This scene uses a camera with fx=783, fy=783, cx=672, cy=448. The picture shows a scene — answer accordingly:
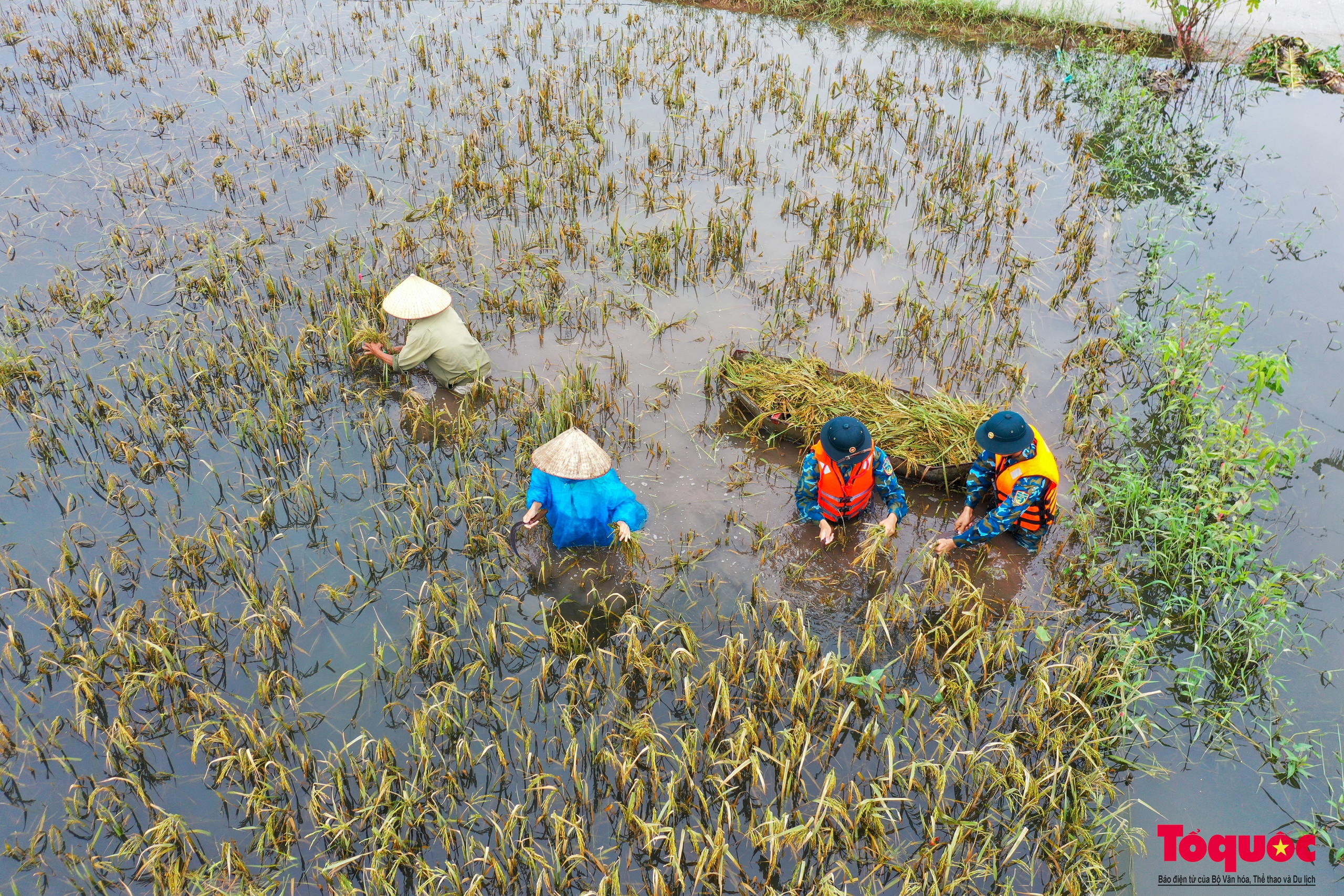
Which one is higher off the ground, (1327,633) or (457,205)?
(457,205)

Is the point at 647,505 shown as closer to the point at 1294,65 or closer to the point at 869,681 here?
the point at 869,681

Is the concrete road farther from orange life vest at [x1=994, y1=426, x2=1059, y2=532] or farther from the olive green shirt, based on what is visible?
the olive green shirt

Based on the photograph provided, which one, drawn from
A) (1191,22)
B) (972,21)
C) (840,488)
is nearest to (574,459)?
(840,488)

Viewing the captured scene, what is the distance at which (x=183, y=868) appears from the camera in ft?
11.9

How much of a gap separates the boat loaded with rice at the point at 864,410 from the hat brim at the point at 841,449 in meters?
0.78

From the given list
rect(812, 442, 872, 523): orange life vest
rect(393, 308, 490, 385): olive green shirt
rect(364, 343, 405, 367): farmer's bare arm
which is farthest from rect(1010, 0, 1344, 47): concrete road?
rect(364, 343, 405, 367): farmer's bare arm

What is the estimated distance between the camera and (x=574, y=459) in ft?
15.2

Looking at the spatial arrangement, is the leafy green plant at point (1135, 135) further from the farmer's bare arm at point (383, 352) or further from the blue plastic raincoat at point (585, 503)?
the farmer's bare arm at point (383, 352)

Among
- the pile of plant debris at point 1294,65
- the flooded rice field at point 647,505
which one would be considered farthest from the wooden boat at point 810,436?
the pile of plant debris at point 1294,65

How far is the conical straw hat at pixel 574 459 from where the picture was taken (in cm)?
461

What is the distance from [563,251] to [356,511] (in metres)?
3.89

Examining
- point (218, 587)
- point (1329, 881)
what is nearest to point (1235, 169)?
point (1329, 881)

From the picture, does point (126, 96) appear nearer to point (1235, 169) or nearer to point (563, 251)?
point (563, 251)

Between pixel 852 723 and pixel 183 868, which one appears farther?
pixel 852 723
